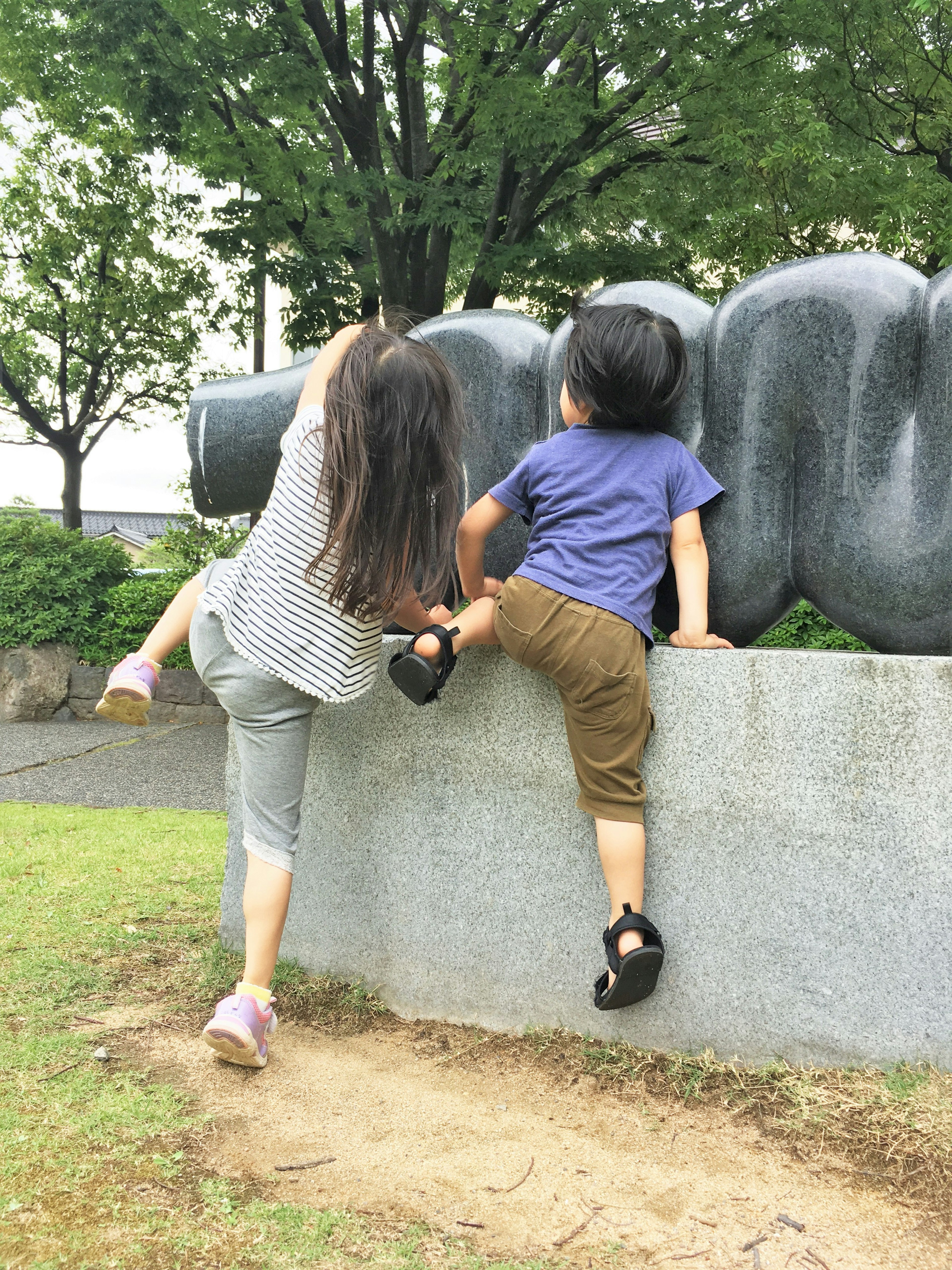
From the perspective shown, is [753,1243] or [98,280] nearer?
[753,1243]

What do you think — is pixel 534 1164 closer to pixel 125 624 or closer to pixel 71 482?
pixel 125 624

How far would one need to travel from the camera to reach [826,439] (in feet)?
8.25

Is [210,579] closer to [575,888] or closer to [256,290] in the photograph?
[575,888]

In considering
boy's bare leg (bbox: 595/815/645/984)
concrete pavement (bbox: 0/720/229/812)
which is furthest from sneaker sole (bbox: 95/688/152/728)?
concrete pavement (bbox: 0/720/229/812)

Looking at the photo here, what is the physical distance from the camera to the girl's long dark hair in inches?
89.4

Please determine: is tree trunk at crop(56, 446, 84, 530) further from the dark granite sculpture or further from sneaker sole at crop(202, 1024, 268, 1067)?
sneaker sole at crop(202, 1024, 268, 1067)

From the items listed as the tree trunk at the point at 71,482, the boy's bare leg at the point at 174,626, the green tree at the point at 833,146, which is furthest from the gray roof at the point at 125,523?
the boy's bare leg at the point at 174,626

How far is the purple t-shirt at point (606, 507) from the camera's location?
2.29 metres

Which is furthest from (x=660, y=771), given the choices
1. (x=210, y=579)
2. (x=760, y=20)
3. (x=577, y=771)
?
(x=760, y=20)

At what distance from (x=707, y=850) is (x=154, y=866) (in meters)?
2.60

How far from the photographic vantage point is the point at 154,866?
13.5ft

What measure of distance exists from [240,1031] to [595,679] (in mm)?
1079

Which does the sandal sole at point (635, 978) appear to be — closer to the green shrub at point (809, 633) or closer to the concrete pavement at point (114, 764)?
the concrete pavement at point (114, 764)

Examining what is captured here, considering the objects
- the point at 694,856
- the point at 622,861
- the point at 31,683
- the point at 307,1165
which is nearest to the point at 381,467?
the point at 622,861
